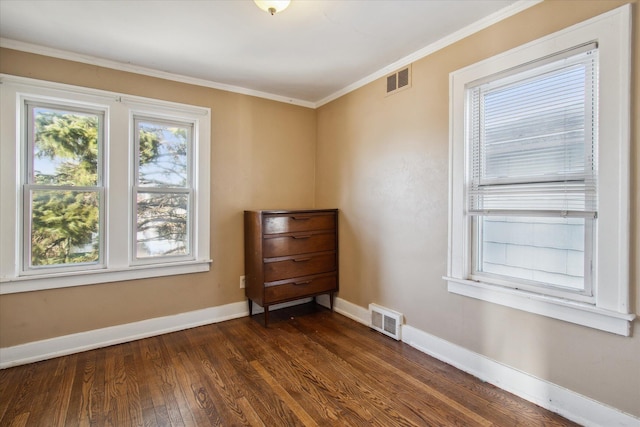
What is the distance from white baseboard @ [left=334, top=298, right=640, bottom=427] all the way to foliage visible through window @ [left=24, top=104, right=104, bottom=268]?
9.33 feet

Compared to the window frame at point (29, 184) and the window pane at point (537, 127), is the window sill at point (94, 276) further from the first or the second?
the window pane at point (537, 127)

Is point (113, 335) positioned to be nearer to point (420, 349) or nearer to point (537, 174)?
point (420, 349)

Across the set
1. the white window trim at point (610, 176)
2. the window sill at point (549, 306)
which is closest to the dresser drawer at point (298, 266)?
the window sill at point (549, 306)

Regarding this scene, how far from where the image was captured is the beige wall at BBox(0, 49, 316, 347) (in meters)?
2.42

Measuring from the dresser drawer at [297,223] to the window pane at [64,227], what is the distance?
146cm

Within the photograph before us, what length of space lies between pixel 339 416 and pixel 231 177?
93.5 inches

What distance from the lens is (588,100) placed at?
168 centimetres

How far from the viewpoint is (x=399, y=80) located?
2697 millimetres

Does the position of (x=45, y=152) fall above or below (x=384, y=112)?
below

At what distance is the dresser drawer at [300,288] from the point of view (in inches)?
119

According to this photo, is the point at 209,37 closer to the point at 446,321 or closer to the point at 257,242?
the point at 257,242

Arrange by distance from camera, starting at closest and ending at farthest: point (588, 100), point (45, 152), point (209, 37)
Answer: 1. point (588, 100)
2. point (209, 37)
3. point (45, 152)

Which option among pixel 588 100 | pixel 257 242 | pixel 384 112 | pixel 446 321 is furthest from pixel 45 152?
pixel 588 100

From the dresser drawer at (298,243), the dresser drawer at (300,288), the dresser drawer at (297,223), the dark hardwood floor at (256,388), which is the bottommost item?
the dark hardwood floor at (256,388)
